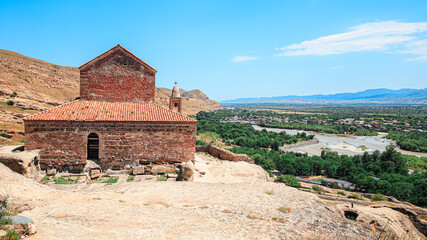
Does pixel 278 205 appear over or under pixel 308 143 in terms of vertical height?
over

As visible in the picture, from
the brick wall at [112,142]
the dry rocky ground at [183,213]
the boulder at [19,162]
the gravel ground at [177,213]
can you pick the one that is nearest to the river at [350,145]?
the brick wall at [112,142]

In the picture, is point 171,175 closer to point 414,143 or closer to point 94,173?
point 94,173

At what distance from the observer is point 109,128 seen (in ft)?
51.2

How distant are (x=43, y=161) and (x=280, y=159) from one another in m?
37.6

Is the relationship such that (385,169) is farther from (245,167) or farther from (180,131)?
(180,131)

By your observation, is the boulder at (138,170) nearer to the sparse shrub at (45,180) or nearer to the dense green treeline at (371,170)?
the sparse shrub at (45,180)

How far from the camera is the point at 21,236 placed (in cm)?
570

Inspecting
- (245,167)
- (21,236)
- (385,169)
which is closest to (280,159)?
(385,169)

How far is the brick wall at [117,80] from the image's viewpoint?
17906 millimetres

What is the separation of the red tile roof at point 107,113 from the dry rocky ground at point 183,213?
4.03 meters

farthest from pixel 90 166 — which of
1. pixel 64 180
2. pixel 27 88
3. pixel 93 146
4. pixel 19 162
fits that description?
pixel 27 88

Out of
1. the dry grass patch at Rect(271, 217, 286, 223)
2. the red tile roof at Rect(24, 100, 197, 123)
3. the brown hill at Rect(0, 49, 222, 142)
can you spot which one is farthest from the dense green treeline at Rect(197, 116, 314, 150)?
the dry grass patch at Rect(271, 217, 286, 223)

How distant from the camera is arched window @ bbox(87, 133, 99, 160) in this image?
1566 centimetres

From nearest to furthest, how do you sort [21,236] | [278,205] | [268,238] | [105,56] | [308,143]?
[21,236]
[268,238]
[278,205]
[105,56]
[308,143]
